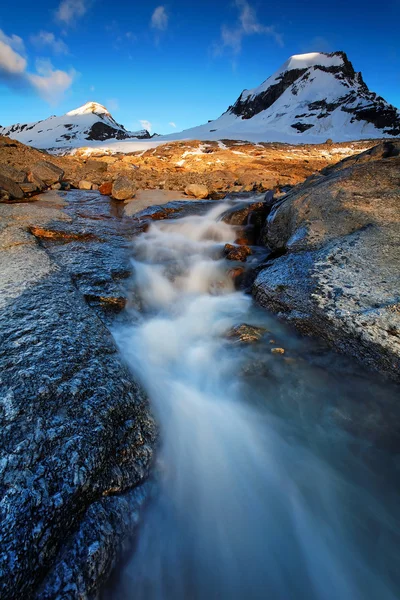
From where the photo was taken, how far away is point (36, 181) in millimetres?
10656

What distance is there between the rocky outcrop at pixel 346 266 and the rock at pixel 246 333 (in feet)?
1.41

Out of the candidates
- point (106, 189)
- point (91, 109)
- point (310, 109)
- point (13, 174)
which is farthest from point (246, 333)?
point (91, 109)

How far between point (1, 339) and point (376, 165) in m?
6.06

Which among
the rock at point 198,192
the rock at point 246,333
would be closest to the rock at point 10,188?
the rock at point 198,192

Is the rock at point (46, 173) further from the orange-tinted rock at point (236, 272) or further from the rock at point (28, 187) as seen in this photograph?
the orange-tinted rock at point (236, 272)

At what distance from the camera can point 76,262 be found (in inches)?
184

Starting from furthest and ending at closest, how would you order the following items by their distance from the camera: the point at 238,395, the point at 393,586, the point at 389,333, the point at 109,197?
the point at 109,197
the point at 238,395
the point at 389,333
the point at 393,586

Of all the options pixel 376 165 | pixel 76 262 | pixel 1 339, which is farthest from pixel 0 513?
pixel 376 165

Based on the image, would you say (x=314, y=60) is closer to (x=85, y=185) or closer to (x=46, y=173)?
(x=85, y=185)

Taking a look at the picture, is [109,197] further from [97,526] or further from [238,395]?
[97,526]

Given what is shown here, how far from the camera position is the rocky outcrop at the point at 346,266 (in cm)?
283

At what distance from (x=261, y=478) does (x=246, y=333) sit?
179 cm

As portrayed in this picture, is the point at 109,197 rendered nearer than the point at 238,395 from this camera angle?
No

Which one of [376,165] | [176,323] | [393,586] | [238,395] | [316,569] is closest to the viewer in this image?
[393,586]
